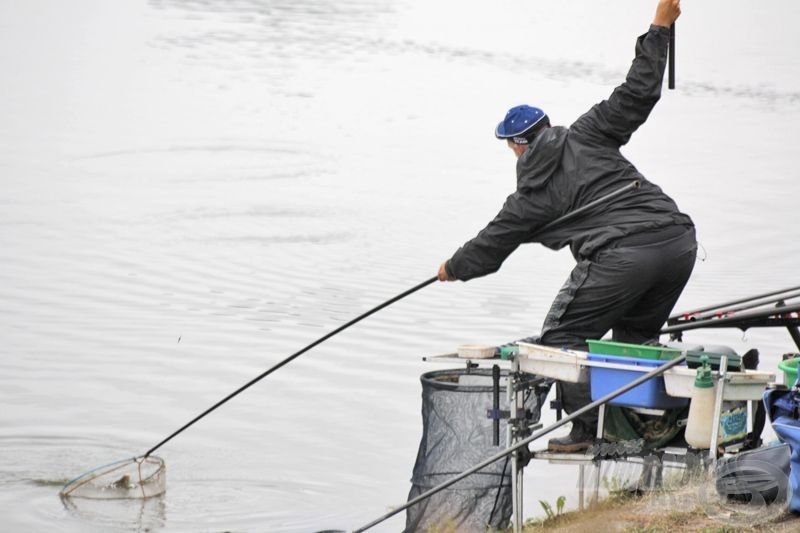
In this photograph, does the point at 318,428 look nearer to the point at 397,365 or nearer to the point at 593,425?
the point at 397,365

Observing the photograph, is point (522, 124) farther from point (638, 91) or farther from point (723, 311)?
point (723, 311)

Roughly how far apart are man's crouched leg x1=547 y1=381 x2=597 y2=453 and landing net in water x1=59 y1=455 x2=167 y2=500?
2.45 meters

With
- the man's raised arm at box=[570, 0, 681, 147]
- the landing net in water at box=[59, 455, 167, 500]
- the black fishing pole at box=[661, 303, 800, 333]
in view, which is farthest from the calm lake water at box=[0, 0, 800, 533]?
the man's raised arm at box=[570, 0, 681, 147]

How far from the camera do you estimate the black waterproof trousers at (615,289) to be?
489 cm

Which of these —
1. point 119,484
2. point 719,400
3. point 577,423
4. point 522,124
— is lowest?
point 119,484

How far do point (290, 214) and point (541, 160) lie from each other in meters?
8.51

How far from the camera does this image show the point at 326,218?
1335 centimetres

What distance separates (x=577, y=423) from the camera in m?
5.09

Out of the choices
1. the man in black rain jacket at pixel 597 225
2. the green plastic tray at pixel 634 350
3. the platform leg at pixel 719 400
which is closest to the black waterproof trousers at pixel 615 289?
the man in black rain jacket at pixel 597 225

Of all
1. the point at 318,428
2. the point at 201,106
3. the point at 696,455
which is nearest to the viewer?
the point at 696,455

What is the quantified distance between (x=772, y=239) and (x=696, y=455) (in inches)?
345

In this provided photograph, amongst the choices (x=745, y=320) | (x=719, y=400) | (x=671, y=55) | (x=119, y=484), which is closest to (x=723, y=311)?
(x=745, y=320)

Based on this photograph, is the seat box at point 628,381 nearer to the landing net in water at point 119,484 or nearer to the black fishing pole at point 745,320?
the black fishing pole at point 745,320

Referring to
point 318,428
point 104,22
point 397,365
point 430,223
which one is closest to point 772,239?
point 430,223
